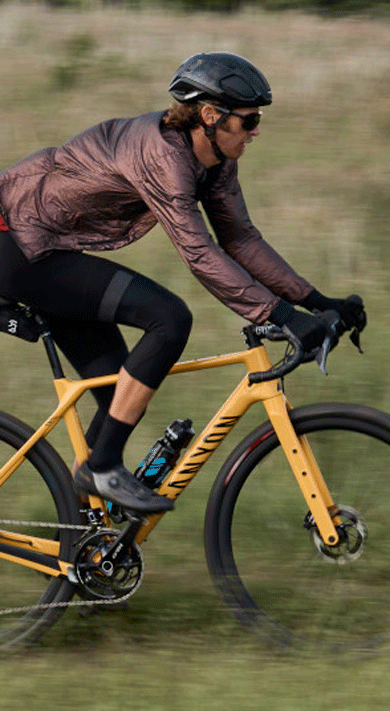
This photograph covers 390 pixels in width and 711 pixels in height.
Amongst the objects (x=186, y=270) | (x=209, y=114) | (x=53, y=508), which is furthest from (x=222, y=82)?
(x=186, y=270)

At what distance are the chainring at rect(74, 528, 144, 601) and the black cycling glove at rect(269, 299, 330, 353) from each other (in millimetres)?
1044

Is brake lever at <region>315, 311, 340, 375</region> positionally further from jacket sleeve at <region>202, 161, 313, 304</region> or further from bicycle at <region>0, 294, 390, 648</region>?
jacket sleeve at <region>202, 161, 313, 304</region>

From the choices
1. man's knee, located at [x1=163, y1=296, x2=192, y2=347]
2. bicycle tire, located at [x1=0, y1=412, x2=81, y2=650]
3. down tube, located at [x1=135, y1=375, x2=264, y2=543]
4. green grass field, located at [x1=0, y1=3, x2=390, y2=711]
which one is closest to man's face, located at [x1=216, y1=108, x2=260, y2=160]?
man's knee, located at [x1=163, y1=296, x2=192, y2=347]

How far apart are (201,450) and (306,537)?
538 millimetres

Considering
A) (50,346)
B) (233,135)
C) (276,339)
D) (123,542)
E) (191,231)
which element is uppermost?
(233,135)

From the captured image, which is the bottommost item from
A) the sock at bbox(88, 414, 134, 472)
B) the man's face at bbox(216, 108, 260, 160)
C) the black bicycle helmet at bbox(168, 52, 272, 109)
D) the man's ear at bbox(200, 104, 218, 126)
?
the sock at bbox(88, 414, 134, 472)

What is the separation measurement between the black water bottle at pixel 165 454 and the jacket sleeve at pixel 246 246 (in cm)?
63

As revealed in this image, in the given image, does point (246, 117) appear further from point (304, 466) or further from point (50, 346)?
→ point (304, 466)

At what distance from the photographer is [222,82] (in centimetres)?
424

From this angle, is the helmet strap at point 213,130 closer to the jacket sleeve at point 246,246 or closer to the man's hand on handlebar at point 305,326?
the jacket sleeve at point 246,246

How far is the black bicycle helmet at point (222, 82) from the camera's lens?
13.9 feet

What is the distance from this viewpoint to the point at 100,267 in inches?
175

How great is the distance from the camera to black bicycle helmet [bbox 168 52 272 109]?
424 centimetres

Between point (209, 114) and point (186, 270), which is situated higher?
point (209, 114)
